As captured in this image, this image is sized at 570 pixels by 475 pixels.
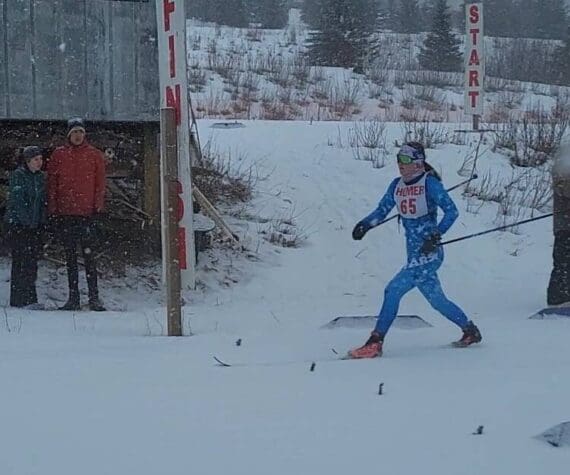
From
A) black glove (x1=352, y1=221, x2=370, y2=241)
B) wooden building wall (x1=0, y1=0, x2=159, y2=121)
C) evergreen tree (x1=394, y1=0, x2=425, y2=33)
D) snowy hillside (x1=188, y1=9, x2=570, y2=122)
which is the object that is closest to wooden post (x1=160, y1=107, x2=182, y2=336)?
black glove (x1=352, y1=221, x2=370, y2=241)

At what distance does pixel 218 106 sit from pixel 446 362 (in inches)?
622

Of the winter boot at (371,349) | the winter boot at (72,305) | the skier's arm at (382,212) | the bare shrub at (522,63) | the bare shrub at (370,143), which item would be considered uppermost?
the bare shrub at (522,63)

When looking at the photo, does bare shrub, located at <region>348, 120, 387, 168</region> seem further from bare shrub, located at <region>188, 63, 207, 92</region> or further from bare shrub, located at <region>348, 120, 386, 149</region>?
bare shrub, located at <region>188, 63, 207, 92</region>

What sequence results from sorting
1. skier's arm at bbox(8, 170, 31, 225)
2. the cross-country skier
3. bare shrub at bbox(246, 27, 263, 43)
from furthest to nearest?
Answer: 1. bare shrub at bbox(246, 27, 263, 43)
2. skier's arm at bbox(8, 170, 31, 225)
3. the cross-country skier

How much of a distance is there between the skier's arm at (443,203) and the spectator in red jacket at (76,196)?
3507 millimetres

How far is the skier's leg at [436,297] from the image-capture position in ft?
21.4

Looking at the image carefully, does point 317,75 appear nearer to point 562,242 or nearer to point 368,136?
point 368,136

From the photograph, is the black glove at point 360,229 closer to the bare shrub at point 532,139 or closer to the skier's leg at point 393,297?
the skier's leg at point 393,297

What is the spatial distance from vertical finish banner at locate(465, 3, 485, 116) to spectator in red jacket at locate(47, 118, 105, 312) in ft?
23.9

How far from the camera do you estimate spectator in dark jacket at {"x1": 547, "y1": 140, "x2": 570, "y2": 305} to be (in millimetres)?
8651

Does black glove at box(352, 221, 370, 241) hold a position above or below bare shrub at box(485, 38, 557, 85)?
below

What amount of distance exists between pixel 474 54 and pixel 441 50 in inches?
953

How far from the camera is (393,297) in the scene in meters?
6.50

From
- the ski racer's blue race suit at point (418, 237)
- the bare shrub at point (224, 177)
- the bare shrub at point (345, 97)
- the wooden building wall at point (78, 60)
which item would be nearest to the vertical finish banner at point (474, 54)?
the bare shrub at point (224, 177)
